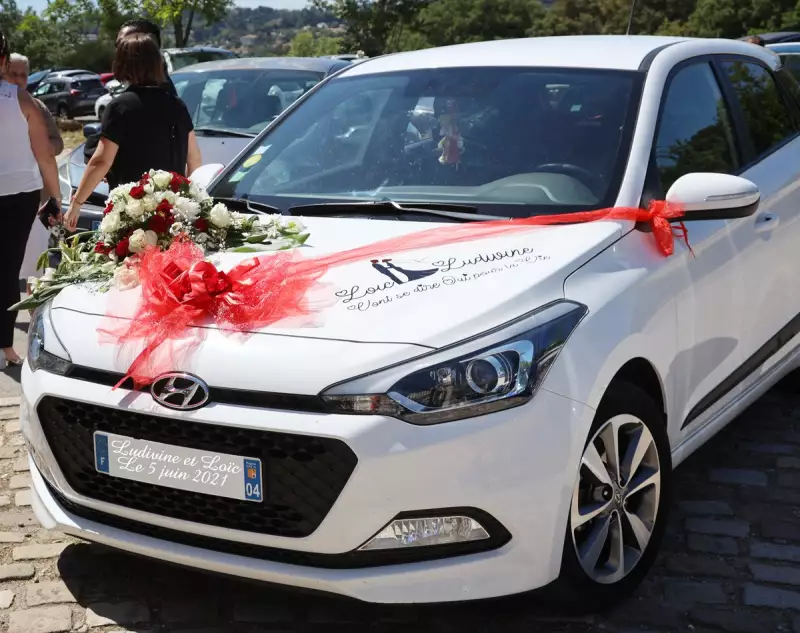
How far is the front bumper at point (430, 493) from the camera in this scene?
8.56 feet

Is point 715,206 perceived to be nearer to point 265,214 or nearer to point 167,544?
point 265,214

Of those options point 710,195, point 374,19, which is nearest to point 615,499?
point 710,195

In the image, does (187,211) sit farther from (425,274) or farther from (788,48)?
(788,48)

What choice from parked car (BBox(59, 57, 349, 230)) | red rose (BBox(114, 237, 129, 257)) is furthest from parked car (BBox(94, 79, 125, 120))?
red rose (BBox(114, 237, 129, 257))

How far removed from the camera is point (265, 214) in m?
3.79

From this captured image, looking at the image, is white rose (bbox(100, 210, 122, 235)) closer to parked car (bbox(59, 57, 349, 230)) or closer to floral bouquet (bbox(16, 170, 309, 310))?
floral bouquet (bbox(16, 170, 309, 310))

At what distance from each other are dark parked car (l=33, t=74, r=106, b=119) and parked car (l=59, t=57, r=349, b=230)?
25329 millimetres

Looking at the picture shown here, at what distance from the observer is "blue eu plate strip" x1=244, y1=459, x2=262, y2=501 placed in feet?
8.89

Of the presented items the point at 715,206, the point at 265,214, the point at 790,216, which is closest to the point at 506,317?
the point at 715,206

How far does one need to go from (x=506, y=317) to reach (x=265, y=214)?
1.28 m

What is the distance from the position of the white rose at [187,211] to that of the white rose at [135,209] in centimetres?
12

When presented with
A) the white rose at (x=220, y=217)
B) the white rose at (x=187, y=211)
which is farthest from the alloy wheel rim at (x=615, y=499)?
the white rose at (x=187, y=211)

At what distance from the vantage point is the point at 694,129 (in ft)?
13.1

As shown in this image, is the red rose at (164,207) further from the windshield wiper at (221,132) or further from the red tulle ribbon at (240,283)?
the windshield wiper at (221,132)
